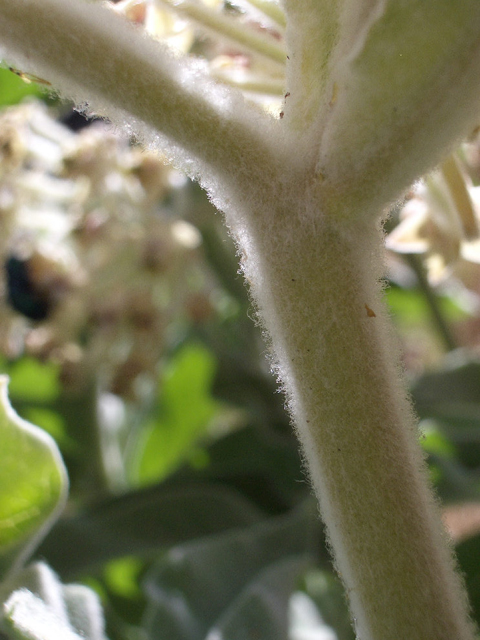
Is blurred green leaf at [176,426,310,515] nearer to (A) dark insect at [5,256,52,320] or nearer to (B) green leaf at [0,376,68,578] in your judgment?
(A) dark insect at [5,256,52,320]

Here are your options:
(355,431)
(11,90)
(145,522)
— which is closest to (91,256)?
(11,90)

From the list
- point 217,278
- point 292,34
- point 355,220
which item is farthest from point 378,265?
point 217,278

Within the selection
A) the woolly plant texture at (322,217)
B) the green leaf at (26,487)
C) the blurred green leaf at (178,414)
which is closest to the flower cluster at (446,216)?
the woolly plant texture at (322,217)

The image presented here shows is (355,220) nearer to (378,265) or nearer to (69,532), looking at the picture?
(378,265)

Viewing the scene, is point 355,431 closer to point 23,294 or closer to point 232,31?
point 232,31

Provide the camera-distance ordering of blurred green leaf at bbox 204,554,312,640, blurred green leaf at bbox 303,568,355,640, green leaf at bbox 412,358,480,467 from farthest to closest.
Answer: green leaf at bbox 412,358,480,467
blurred green leaf at bbox 303,568,355,640
blurred green leaf at bbox 204,554,312,640

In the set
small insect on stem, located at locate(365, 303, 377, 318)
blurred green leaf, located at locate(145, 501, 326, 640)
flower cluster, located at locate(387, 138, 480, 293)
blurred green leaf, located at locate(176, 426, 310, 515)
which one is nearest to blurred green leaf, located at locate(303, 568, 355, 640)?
blurred green leaf, located at locate(145, 501, 326, 640)

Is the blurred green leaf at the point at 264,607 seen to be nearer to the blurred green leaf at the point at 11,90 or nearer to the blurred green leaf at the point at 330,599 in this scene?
the blurred green leaf at the point at 330,599
